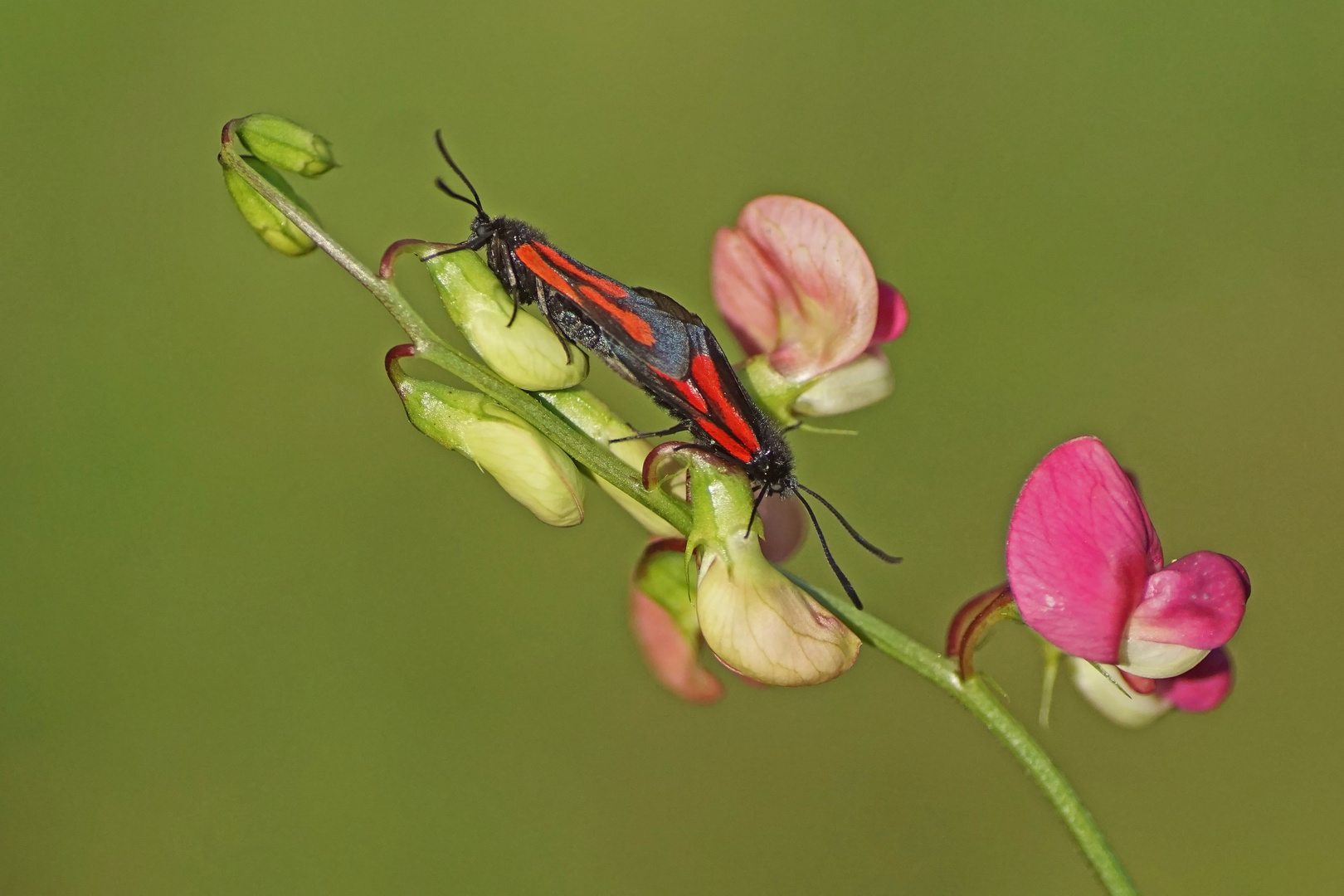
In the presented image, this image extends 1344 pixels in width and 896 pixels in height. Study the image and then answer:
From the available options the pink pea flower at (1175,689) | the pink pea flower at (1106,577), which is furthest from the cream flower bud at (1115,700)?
the pink pea flower at (1106,577)

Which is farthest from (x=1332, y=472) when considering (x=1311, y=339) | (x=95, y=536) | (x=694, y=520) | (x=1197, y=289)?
(x=95, y=536)

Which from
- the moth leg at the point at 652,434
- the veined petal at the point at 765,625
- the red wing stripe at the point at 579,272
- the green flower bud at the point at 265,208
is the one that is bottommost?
the veined petal at the point at 765,625

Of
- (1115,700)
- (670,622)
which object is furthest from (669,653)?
(1115,700)

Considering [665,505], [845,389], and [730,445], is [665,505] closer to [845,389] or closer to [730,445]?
[730,445]

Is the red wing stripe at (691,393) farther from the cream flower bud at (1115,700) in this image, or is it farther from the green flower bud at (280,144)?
the cream flower bud at (1115,700)

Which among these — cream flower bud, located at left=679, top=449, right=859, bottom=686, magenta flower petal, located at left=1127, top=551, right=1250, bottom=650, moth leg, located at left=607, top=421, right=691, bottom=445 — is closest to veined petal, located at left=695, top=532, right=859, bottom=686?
cream flower bud, located at left=679, top=449, right=859, bottom=686

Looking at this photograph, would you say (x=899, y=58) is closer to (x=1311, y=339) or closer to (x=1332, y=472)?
(x=1311, y=339)
